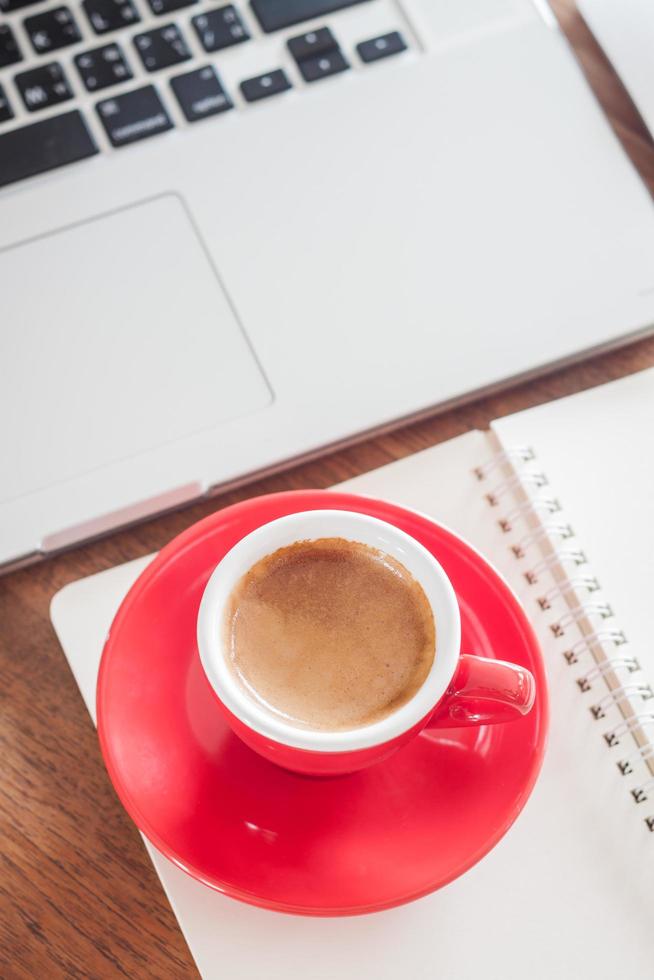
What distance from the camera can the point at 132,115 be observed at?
62cm

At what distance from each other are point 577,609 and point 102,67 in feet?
1.51

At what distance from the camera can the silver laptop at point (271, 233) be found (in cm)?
57

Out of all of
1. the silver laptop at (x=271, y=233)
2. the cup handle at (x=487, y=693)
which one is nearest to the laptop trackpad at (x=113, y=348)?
the silver laptop at (x=271, y=233)

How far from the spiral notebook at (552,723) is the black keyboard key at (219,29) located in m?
0.31

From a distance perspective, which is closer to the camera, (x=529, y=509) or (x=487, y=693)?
(x=487, y=693)

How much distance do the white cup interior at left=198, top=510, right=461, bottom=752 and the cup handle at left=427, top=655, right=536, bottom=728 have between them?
0.5 inches

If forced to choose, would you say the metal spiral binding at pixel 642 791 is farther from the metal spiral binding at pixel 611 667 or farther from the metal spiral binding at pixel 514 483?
the metal spiral binding at pixel 514 483

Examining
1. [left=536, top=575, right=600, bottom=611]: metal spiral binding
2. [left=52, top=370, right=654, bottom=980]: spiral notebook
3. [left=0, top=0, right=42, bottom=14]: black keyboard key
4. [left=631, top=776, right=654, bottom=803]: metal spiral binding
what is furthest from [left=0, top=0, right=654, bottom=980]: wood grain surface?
[left=0, top=0, right=42, bottom=14]: black keyboard key

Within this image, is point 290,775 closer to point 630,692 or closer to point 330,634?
point 330,634

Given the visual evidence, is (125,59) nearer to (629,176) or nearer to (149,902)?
(629,176)

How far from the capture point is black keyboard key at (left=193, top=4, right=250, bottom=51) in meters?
0.63

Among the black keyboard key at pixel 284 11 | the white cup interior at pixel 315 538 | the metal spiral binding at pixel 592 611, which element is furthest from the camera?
the black keyboard key at pixel 284 11

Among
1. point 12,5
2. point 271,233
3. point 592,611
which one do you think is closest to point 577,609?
point 592,611

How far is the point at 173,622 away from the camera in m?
0.52
